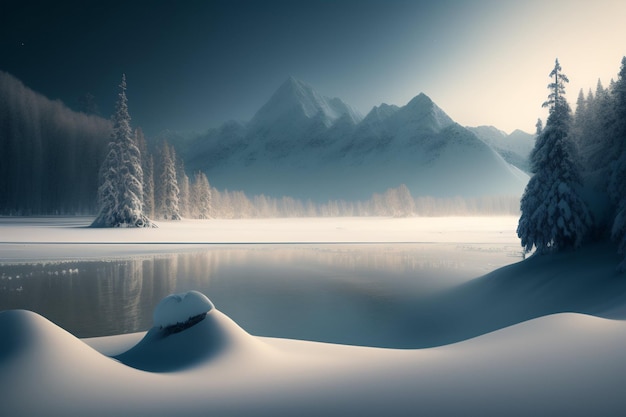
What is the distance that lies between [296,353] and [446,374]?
2.96m

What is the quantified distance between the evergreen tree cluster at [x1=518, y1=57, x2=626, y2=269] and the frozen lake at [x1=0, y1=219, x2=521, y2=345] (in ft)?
15.3

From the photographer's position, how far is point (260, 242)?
39781 mm

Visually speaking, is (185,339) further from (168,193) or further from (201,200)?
(201,200)

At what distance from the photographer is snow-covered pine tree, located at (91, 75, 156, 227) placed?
50906mm

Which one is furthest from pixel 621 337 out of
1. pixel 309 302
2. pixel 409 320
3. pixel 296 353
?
pixel 309 302

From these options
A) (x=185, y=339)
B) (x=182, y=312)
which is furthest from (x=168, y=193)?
(x=185, y=339)

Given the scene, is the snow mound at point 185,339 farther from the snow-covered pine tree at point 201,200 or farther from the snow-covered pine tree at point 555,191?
the snow-covered pine tree at point 201,200

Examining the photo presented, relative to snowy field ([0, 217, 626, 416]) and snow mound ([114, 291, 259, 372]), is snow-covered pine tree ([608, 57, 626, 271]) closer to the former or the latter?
snowy field ([0, 217, 626, 416])

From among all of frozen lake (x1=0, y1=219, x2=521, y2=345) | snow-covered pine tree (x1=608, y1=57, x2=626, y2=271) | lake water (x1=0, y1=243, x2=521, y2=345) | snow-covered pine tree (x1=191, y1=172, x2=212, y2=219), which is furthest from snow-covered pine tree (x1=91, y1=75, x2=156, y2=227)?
snow-covered pine tree (x1=608, y1=57, x2=626, y2=271)

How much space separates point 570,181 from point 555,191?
99 cm

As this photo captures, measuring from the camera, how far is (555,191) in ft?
51.1

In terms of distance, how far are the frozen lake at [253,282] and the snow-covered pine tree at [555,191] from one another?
429cm

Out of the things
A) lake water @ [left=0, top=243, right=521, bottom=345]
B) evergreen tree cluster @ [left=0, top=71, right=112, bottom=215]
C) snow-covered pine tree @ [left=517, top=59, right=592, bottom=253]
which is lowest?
lake water @ [left=0, top=243, right=521, bottom=345]

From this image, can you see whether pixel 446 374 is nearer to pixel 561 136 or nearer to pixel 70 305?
pixel 70 305
